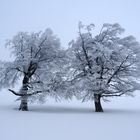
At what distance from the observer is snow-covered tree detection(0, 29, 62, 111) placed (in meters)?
23.0

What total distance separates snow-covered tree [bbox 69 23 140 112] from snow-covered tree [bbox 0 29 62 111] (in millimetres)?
2501

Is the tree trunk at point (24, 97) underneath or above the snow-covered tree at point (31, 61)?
underneath

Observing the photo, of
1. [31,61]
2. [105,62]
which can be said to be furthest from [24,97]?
[105,62]

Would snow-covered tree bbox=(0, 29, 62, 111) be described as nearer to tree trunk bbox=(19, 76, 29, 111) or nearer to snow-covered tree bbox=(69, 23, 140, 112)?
tree trunk bbox=(19, 76, 29, 111)

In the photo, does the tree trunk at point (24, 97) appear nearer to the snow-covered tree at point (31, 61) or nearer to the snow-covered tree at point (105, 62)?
the snow-covered tree at point (31, 61)

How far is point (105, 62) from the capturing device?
23531 mm

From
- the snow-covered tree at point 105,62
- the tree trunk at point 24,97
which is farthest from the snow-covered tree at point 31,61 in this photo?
the snow-covered tree at point 105,62

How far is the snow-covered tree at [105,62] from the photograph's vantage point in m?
23.0

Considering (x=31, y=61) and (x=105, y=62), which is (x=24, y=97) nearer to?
(x=31, y=61)

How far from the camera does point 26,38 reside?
23.8 m

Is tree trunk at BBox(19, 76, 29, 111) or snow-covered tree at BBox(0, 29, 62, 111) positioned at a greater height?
snow-covered tree at BBox(0, 29, 62, 111)

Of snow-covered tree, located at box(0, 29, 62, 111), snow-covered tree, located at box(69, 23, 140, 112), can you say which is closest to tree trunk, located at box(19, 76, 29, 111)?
snow-covered tree, located at box(0, 29, 62, 111)

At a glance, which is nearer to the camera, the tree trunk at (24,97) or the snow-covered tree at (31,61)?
the tree trunk at (24,97)

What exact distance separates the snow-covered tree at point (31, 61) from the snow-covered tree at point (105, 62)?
8.21 ft
